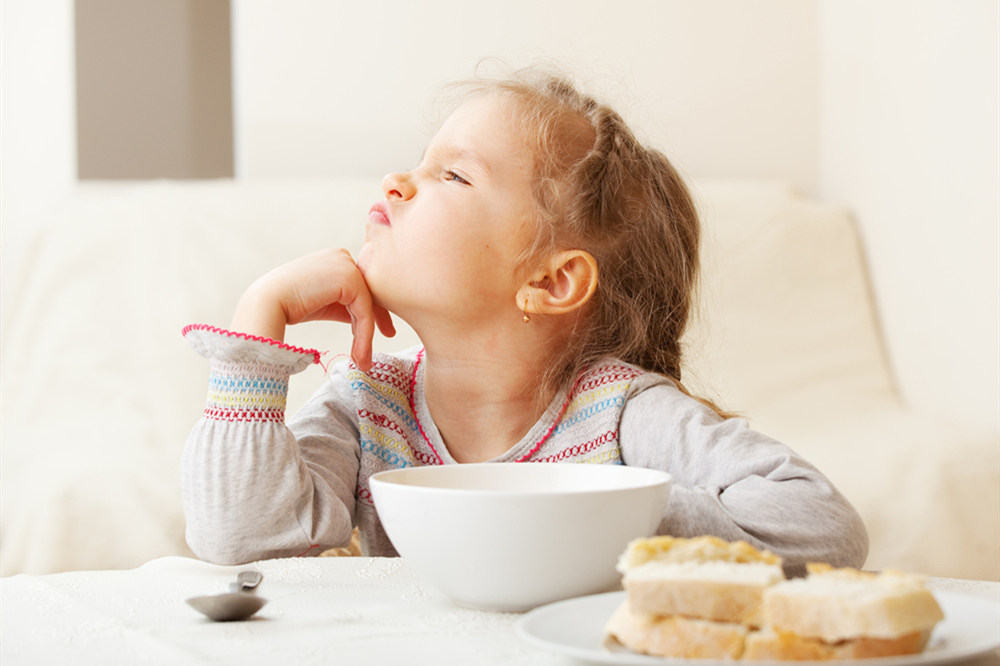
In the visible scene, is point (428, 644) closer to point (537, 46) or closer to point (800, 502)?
point (800, 502)

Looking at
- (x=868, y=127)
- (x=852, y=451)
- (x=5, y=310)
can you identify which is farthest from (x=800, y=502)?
(x=5, y=310)

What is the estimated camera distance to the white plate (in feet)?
1.19

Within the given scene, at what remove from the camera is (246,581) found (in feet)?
2.03

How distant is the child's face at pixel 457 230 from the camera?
3.14 feet

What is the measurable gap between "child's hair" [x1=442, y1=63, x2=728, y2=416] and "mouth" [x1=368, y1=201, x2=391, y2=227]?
157mm

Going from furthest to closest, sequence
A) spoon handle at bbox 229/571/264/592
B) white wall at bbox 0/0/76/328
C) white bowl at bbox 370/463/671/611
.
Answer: white wall at bbox 0/0/76/328 < spoon handle at bbox 229/571/264/592 < white bowl at bbox 370/463/671/611

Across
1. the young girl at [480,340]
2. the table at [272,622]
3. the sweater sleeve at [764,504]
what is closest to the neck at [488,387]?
the young girl at [480,340]

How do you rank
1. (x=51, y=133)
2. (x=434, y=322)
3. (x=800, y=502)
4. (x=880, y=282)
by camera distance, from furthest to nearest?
(x=51, y=133) < (x=880, y=282) < (x=434, y=322) < (x=800, y=502)

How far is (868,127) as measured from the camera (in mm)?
2090

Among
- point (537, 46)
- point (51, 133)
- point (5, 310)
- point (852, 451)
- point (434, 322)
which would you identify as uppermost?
point (537, 46)

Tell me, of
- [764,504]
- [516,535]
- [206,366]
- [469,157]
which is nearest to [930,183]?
[469,157]

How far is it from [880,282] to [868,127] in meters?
0.37

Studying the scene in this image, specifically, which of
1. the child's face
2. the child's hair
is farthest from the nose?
the child's hair

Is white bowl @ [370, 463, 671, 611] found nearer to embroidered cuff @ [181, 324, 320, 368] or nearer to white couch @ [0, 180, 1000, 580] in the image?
embroidered cuff @ [181, 324, 320, 368]
